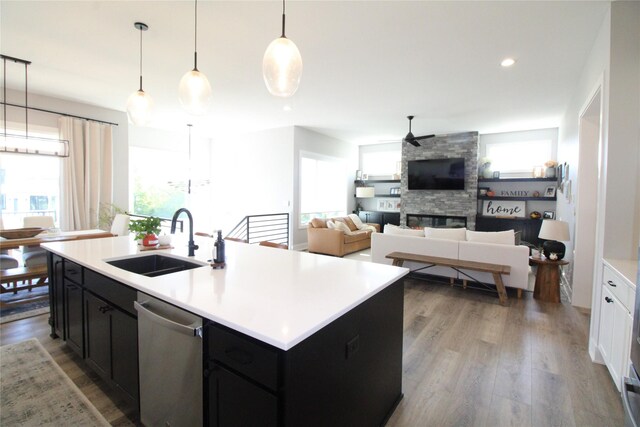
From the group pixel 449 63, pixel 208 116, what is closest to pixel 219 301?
pixel 449 63

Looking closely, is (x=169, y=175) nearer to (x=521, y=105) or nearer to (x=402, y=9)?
(x=402, y=9)

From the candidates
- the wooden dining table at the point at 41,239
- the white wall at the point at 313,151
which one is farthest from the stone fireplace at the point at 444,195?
the wooden dining table at the point at 41,239

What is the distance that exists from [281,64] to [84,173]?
5.36 metres

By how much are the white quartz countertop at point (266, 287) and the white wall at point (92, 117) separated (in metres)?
3.95

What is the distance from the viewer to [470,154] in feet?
24.1

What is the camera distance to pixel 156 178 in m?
7.30

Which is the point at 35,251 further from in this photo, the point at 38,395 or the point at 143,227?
the point at 38,395

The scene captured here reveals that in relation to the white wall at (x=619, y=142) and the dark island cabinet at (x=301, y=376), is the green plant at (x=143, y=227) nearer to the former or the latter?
the dark island cabinet at (x=301, y=376)

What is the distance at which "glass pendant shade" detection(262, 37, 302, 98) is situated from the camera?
1738mm

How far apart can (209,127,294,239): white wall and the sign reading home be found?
5004 millimetres

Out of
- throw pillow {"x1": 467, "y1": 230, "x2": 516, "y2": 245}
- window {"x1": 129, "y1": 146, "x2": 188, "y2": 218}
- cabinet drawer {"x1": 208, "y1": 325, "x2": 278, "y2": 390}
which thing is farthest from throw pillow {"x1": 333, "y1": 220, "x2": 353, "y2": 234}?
cabinet drawer {"x1": 208, "y1": 325, "x2": 278, "y2": 390}

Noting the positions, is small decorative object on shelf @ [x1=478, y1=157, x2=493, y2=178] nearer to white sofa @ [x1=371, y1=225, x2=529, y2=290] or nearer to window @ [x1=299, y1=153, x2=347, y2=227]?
window @ [x1=299, y1=153, x2=347, y2=227]

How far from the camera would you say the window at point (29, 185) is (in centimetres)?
478

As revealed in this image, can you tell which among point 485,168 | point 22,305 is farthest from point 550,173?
point 22,305
